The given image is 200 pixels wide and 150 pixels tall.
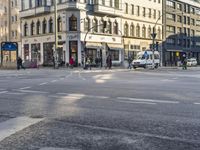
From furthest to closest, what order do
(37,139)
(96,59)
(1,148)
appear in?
(96,59) < (37,139) < (1,148)

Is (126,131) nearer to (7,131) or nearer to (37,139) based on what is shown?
(37,139)

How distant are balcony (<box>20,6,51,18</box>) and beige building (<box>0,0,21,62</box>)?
21.1 ft

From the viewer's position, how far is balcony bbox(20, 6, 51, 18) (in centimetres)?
6594

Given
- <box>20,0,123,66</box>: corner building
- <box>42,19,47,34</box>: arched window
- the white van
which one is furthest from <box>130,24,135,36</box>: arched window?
the white van

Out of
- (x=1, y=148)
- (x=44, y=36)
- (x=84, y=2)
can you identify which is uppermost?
(x=84, y=2)

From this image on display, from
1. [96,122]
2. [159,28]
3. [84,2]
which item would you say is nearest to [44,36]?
[84,2]

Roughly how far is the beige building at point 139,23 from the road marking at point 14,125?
6455 cm

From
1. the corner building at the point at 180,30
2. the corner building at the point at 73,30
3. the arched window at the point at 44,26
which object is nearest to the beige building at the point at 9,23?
the corner building at the point at 73,30

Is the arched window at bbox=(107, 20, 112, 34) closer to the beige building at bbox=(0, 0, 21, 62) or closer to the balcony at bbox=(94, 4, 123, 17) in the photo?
the balcony at bbox=(94, 4, 123, 17)

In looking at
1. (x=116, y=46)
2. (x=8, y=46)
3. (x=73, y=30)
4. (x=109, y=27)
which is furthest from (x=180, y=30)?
(x=8, y=46)

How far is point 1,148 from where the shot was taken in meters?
5.93

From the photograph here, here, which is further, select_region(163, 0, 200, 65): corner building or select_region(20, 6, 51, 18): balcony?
select_region(163, 0, 200, 65): corner building

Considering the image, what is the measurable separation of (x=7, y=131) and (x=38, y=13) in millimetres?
61845

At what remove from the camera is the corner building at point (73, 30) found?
204 feet
